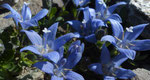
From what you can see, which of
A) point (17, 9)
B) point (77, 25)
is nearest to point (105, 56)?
point (77, 25)

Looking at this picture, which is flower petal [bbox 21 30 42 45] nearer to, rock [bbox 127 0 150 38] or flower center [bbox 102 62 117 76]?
flower center [bbox 102 62 117 76]

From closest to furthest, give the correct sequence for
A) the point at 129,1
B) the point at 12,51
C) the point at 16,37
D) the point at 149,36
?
the point at 12,51
the point at 16,37
the point at 149,36
the point at 129,1

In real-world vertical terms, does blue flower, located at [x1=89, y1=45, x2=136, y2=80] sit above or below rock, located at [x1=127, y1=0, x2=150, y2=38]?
below

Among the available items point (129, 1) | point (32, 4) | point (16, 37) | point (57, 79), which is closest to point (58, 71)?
point (57, 79)

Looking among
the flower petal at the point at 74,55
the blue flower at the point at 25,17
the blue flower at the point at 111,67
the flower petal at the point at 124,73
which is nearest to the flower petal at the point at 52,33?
the blue flower at the point at 25,17

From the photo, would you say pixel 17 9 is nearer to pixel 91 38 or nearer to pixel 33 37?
pixel 33 37

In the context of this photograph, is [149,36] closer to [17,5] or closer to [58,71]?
[58,71]

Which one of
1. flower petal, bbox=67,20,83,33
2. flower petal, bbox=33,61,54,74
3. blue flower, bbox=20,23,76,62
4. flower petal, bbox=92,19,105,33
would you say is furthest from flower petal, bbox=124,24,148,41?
flower petal, bbox=33,61,54,74
